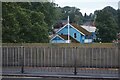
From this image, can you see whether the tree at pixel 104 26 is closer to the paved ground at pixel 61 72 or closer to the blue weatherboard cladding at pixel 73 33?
the blue weatherboard cladding at pixel 73 33

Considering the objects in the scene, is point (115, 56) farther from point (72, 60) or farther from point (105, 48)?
point (72, 60)

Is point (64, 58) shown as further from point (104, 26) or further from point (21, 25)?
point (104, 26)

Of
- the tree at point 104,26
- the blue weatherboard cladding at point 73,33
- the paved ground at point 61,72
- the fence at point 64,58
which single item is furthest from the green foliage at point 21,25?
the blue weatherboard cladding at point 73,33

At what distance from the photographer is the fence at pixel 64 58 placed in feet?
30.7

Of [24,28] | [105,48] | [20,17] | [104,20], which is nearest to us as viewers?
[105,48]

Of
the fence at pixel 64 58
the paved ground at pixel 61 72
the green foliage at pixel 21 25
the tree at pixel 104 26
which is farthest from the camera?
the tree at pixel 104 26

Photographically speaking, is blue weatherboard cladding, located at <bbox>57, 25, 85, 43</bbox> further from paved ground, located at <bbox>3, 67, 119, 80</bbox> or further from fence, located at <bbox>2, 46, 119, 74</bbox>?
paved ground, located at <bbox>3, 67, 119, 80</bbox>

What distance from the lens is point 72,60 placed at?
31.5 feet

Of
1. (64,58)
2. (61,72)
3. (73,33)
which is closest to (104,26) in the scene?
(73,33)

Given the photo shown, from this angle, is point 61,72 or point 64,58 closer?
point 61,72

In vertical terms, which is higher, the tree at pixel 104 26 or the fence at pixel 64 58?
the tree at pixel 104 26

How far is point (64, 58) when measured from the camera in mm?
9719

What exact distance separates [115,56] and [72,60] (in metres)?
1.34

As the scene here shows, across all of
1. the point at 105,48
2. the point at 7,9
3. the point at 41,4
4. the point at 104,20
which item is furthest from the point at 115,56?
the point at 104,20
